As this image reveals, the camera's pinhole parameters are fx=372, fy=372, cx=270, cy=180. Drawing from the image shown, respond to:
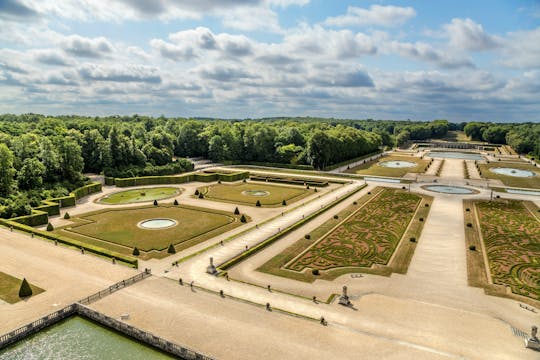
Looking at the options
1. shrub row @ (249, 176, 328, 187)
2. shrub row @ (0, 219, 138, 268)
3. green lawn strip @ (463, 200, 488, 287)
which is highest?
shrub row @ (249, 176, 328, 187)

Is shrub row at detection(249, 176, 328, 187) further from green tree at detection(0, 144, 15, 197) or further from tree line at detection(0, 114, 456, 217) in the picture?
green tree at detection(0, 144, 15, 197)

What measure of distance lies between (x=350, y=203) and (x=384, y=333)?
38.4 m

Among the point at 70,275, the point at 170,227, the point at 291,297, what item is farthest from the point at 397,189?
the point at 70,275

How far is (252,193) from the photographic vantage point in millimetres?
70250

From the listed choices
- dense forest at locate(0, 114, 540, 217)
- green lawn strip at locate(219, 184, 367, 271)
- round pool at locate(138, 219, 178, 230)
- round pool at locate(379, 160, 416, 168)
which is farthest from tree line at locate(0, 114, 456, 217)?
green lawn strip at locate(219, 184, 367, 271)

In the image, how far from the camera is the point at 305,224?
4928 centimetres

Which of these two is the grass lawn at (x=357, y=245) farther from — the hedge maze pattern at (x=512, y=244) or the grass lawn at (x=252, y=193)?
the grass lawn at (x=252, y=193)

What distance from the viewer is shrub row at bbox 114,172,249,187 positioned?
76.4 metres

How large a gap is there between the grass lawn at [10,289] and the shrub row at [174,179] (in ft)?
150

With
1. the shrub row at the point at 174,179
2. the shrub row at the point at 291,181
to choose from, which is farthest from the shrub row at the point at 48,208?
the shrub row at the point at 291,181

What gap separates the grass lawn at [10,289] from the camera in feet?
92.2

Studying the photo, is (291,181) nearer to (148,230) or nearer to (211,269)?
(148,230)

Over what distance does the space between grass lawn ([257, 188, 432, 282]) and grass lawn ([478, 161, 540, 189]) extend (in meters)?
38.2

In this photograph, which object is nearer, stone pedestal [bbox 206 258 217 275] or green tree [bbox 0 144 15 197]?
stone pedestal [bbox 206 258 217 275]
